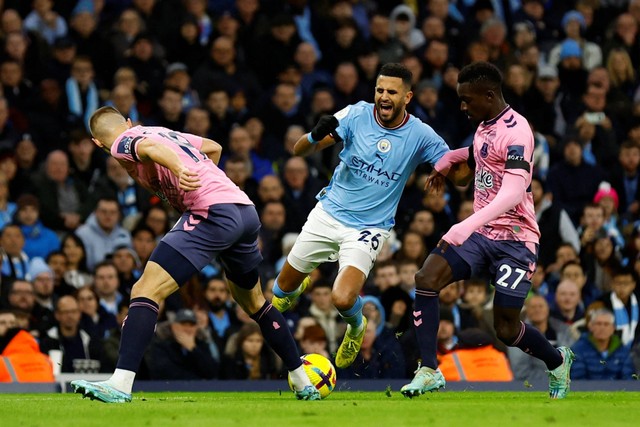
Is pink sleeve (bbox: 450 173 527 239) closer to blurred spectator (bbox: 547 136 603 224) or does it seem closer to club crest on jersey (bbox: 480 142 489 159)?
club crest on jersey (bbox: 480 142 489 159)

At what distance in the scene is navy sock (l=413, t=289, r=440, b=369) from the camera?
11234 millimetres

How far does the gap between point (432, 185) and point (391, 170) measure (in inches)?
19.3

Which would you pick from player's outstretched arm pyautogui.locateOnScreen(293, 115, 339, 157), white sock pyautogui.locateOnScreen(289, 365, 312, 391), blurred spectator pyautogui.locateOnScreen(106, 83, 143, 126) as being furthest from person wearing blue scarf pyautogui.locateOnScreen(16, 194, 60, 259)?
white sock pyautogui.locateOnScreen(289, 365, 312, 391)

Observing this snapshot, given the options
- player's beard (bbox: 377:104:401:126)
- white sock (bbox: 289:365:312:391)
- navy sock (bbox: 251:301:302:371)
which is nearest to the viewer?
navy sock (bbox: 251:301:302:371)

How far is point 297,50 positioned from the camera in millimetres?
20453

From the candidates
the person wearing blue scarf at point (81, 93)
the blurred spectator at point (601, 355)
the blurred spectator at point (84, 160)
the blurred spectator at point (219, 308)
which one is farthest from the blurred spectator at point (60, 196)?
the blurred spectator at point (601, 355)

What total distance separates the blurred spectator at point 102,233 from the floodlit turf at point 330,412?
5159 millimetres

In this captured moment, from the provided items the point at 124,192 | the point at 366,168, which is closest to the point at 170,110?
the point at 124,192

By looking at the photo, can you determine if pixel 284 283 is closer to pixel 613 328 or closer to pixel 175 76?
pixel 613 328

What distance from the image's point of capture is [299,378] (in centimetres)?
1108

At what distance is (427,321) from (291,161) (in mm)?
7184

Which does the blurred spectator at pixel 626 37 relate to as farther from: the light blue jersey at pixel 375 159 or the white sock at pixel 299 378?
the white sock at pixel 299 378

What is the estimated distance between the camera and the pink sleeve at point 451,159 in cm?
1191

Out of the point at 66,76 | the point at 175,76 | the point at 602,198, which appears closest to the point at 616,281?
the point at 602,198
